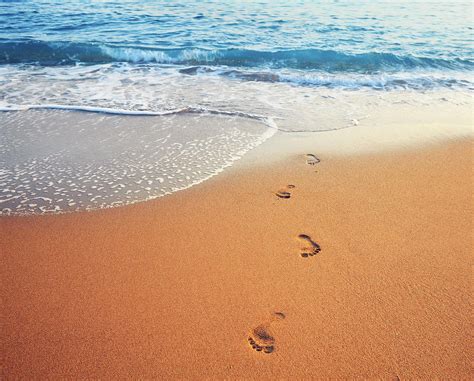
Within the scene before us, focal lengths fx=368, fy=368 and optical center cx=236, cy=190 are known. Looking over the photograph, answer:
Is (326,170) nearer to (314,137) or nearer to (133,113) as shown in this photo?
(314,137)

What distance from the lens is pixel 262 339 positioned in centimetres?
230

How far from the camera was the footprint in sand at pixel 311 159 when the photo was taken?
4547mm

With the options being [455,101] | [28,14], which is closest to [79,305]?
[455,101]

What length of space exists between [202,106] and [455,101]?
4.71 m

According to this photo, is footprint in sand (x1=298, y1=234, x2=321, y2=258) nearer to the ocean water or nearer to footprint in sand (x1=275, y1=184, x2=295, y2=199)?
footprint in sand (x1=275, y1=184, x2=295, y2=199)

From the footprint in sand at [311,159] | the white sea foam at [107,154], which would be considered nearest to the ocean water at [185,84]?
the white sea foam at [107,154]

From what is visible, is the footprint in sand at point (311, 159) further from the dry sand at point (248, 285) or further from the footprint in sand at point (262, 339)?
the footprint in sand at point (262, 339)

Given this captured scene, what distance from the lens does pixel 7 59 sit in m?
10.6

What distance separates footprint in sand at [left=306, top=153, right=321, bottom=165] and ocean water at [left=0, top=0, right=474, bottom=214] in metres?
0.80

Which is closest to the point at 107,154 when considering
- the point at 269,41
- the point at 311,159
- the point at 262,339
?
the point at 311,159

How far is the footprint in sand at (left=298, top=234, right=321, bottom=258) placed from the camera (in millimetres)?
3008

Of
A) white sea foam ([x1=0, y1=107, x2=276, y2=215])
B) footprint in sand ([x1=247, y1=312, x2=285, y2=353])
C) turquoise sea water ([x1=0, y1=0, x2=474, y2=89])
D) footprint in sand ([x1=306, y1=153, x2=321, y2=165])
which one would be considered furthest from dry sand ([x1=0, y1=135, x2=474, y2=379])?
turquoise sea water ([x1=0, y1=0, x2=474, y2=89])

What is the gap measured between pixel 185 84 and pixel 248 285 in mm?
6250

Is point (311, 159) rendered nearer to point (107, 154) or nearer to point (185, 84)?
point (107, 154)
